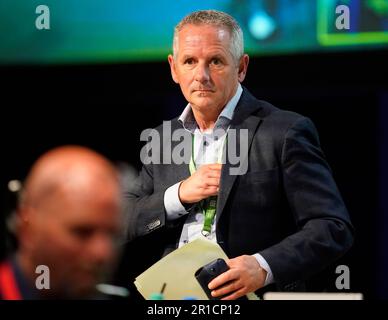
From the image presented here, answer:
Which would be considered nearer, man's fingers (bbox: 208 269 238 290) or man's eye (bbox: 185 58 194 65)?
man's fingers (bbox: 208 269 238 290)

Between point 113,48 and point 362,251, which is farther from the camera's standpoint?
point 113,48

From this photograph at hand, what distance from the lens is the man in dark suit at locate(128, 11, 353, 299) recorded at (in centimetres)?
265

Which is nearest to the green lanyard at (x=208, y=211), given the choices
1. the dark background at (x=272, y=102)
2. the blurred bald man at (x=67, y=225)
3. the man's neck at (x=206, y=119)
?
the man's neck at (x=206, y=119)

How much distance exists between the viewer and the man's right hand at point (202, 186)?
2.72m

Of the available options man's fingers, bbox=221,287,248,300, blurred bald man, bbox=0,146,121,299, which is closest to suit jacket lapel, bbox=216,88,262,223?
man's fingers, bbox=221,287,248,300

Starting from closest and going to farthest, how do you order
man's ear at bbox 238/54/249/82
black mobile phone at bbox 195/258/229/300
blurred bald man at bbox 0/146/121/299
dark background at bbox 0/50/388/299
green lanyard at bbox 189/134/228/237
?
1. blurred bald man at bbox 0/146/121/299
2. black mobile phone at bbox 195/258/229/300
3. green lanyard at bbox 189/134/228/237
4. man's ear at bbox 238/54/249/82
5. dark background at bbox 0/50/388/299

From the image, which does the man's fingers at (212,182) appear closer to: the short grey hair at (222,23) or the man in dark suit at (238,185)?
the man in dark suit at (238,185)

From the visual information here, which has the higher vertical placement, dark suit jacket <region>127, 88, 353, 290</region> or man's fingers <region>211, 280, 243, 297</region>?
dark suit jacket <region>127, 88, 353, 290</region>

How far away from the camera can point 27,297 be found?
1.50 metres

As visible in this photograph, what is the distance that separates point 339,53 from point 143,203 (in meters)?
0.94

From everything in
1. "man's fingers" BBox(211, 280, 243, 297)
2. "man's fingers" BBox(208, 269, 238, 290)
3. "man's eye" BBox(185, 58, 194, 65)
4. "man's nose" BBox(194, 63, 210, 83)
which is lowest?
"man's fingers" BBox(211, 280, 243, 297)

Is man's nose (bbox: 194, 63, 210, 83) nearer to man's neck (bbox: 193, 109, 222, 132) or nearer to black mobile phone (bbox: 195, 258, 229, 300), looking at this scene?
man's neck (bbox: 193, 109, 222, 132)

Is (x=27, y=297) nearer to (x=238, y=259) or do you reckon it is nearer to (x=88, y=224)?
(x=88, y=224)
